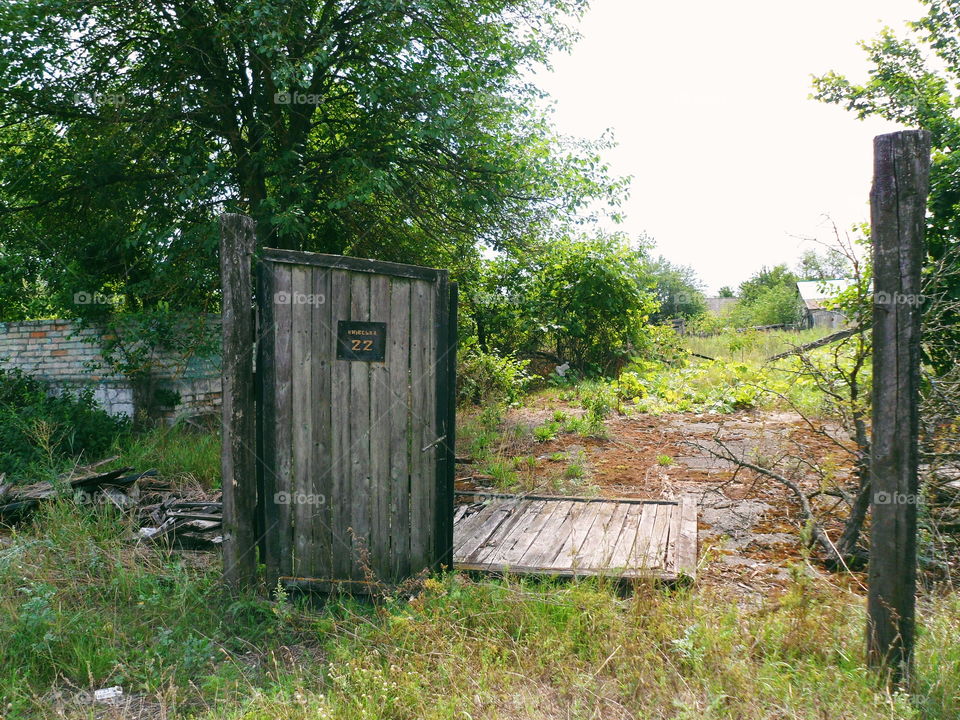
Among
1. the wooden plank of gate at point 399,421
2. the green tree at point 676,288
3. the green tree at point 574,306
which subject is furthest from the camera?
the green tree at point 676,288

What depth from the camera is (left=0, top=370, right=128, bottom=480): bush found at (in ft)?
24.3

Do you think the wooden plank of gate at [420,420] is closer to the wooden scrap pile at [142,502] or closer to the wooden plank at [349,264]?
the wooden plank at [349,264]

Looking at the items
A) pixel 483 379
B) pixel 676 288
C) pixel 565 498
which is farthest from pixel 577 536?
pixel 676 288

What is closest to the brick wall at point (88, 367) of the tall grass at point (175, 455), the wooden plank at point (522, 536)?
the tall grass at point (175, 455)

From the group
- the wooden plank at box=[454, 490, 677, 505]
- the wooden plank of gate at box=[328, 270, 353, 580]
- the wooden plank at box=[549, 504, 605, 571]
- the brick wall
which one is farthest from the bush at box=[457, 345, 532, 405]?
the wooden plank of gate at box=[328, 270, 353, 580]

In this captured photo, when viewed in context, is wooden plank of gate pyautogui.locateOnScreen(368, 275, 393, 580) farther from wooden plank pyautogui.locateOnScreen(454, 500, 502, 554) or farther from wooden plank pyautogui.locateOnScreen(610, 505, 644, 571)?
wooden plank pyautogui.locateOnScreen(610, 505, 644, 571)

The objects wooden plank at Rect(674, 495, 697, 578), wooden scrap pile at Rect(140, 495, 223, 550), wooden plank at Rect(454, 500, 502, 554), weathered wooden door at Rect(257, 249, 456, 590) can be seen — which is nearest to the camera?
weathered wooden door at Rect(257, 249, 456, 590)

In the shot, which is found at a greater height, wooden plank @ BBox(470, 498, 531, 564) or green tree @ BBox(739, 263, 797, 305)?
A: green tree @ BBox(739, 263, 797, 305)

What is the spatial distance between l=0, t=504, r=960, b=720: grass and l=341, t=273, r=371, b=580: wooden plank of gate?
15.4 inches

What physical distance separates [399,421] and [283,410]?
731mm

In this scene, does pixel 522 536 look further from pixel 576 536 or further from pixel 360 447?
pixel 360 447

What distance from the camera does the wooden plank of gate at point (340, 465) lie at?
4387mm

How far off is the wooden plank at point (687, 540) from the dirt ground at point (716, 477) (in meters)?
0.10

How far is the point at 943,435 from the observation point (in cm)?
509
